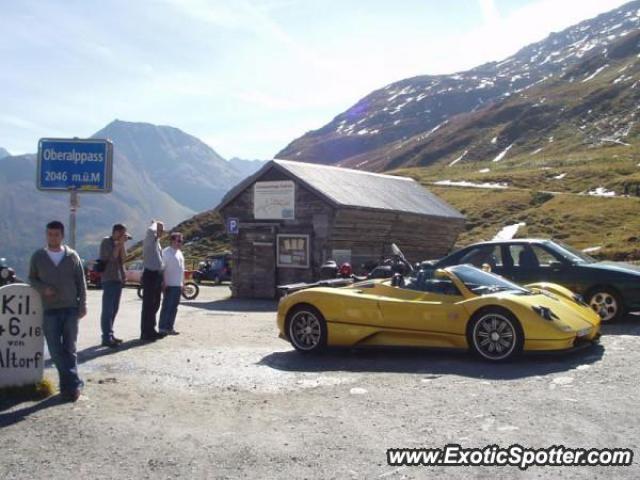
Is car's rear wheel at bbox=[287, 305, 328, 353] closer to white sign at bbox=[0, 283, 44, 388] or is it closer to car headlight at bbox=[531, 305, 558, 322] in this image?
car headlight at bbox=[531, 305, 558, 322]

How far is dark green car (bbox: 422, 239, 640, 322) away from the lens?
12477mm

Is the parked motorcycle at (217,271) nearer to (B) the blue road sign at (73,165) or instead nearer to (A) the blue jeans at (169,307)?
Answer: (A) the blue jeans at (169,307)

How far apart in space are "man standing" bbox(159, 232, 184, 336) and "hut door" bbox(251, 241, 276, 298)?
10364mm

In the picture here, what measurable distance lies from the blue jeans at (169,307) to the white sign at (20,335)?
15.8 feet

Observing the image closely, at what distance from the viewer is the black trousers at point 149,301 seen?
452 inches

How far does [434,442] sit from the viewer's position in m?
5.46

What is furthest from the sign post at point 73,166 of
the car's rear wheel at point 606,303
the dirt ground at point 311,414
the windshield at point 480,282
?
the car's rear wheel at point 606,303

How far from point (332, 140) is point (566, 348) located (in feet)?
588

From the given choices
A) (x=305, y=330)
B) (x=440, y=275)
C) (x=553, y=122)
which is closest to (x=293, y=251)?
(x=305, y=330)

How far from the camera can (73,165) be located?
1159cm

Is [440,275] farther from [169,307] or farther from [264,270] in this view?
[264,270]

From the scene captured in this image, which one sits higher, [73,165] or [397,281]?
[73,165]

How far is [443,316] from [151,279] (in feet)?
16.9

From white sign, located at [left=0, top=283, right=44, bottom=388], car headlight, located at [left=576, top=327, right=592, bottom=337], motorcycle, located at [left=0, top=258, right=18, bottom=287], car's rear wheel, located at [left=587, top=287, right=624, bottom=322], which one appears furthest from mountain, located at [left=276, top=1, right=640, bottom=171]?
white sign, located at [left=0, top=283, right=44, bottom=388]
